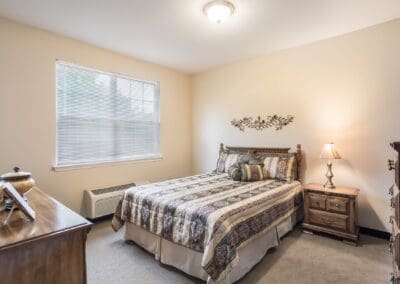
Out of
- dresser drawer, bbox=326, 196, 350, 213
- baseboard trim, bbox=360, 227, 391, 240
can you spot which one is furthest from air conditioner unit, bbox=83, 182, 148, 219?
baseboard trim, bbox=360, 227, 391, 240

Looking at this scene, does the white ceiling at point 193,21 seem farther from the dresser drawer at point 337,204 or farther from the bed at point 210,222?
the dresser drawer at point 337,204

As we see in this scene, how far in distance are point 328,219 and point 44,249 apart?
283cm

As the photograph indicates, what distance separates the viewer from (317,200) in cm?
283

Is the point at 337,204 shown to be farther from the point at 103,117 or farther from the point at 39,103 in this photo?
the point at 39,103

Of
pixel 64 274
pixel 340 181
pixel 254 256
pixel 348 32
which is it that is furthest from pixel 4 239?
pixel 348 32

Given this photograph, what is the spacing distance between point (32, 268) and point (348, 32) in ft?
12.4

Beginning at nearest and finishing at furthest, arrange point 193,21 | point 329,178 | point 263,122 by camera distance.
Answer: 1. point 193,21
2. point 329,178
3. point 263,122

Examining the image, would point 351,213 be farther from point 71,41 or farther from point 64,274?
point 71,41

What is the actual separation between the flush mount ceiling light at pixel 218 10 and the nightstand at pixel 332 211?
7.39 feet

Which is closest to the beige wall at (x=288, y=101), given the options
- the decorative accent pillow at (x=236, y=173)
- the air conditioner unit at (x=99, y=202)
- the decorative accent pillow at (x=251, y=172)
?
the air conditioner unit at (x=99, y=202)

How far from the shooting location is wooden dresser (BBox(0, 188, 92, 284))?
37.9 inches

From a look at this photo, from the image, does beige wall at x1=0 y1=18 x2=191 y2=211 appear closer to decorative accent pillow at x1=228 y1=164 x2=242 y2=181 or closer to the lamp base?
decorative accent pillow at x1=228 y1=164 x2=242 y2=181

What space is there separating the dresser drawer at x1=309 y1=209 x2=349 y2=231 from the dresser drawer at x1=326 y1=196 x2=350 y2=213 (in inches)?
2.6

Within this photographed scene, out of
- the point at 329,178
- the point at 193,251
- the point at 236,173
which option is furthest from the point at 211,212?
the point at 329,178
